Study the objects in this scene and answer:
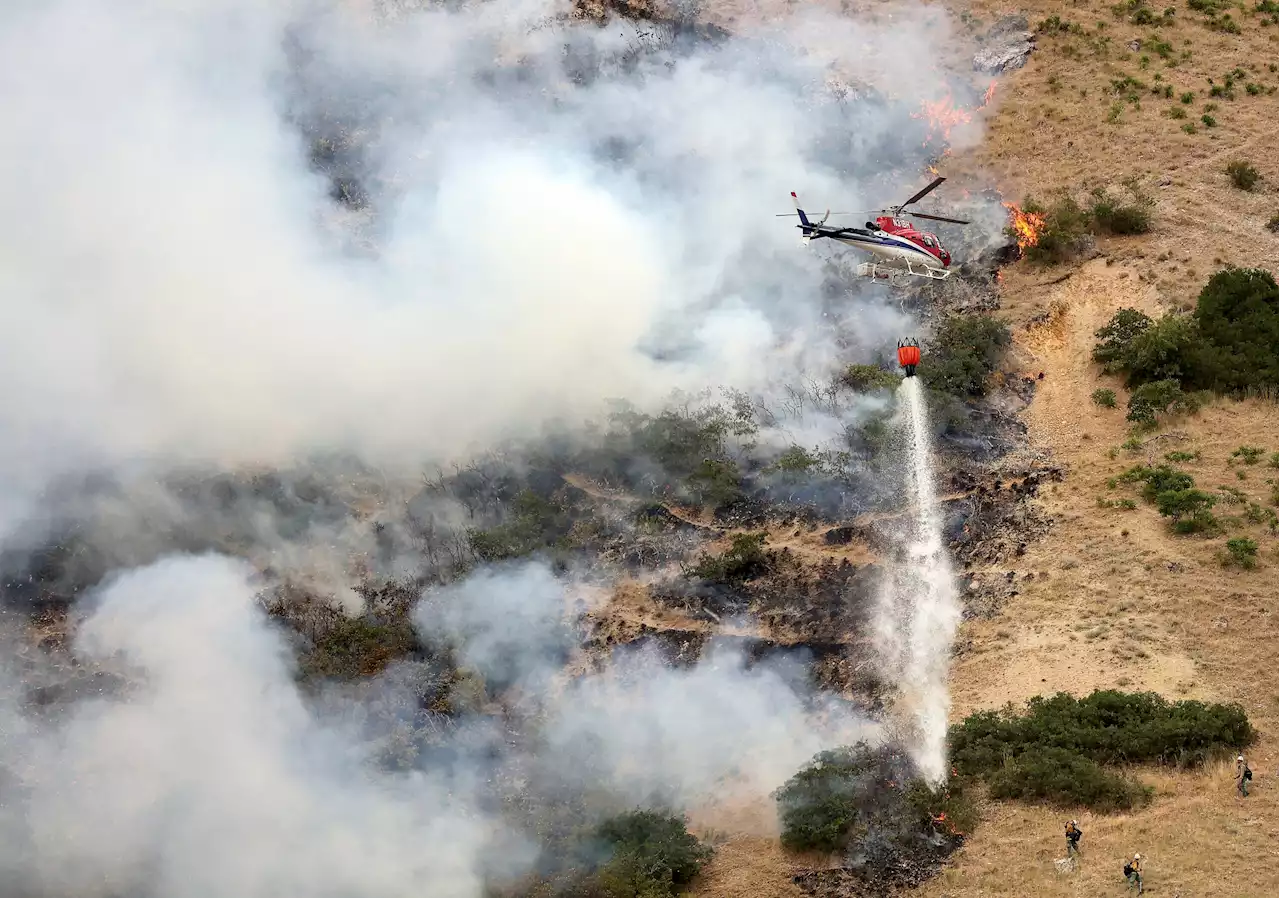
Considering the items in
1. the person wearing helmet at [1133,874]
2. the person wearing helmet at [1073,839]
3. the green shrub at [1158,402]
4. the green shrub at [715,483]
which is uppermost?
the green shrub at [1158,402]

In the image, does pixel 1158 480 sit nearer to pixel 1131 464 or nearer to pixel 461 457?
pixel 1131 464

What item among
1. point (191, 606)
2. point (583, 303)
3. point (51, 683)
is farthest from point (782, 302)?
point (51, 683)

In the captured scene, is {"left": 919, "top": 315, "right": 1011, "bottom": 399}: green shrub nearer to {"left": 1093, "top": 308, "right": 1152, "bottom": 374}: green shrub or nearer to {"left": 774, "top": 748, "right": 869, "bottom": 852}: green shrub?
{"left": 1093, "top": 308, "right": 1152, "bottom": 374}: green shrub

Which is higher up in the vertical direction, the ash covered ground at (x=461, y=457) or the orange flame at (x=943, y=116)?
the orange flame at (x=943, y=116)

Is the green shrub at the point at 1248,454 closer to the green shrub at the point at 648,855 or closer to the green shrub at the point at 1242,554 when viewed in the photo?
the green shrub at the point at 1242,554

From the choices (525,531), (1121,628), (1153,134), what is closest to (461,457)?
(525,531)

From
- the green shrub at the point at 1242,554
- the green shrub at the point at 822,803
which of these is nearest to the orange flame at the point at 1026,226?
the green shrub at the point at 1242,554
